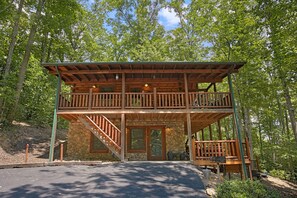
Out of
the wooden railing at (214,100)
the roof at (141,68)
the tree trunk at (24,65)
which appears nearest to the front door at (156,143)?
the wooden railing at (214,100)

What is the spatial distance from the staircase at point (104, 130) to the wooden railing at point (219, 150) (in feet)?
12.7

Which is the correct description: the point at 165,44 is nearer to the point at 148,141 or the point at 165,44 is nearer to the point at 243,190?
the point at 148,141

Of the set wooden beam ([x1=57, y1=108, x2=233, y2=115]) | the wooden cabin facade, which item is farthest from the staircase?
wooden beam ([x1=57, y1=108, x2=233, y2=115])

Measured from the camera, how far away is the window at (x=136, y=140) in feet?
40.9

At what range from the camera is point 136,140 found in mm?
12633

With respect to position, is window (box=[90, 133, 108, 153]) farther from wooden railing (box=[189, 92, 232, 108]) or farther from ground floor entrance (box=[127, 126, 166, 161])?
wooden railing (box=[189, 92, 232, 108])

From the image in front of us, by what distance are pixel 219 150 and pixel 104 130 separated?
19.1 ft

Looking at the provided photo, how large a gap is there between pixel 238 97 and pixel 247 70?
1998 millimetres

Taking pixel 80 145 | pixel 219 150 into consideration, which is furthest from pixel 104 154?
pixel 219 150

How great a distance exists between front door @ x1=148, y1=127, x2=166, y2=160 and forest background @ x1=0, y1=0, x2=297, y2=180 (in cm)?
593

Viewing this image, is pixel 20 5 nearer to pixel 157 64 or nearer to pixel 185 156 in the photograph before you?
pixel 157 64

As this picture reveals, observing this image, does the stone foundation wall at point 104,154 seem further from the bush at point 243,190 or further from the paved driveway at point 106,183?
the bush at point 243,190

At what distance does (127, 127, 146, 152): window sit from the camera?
40.9ft

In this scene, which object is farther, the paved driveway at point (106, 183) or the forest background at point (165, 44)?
the forest background at point (165, 44)
